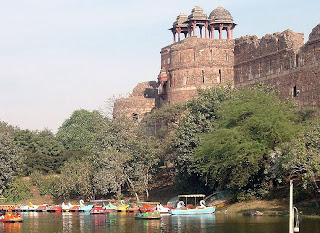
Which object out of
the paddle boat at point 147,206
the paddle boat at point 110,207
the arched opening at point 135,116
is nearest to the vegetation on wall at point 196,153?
the arched opening at point 135,116

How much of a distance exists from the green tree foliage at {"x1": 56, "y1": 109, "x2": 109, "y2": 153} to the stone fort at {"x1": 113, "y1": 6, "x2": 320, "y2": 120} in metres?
9.10

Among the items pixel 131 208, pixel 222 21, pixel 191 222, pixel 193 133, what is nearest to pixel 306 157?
pixel 191 222

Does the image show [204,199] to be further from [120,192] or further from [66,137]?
[66,137]

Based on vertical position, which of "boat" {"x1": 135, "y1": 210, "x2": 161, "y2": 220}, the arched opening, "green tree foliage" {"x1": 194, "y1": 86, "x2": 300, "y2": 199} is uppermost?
the arched opening

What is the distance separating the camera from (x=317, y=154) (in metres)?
36.6

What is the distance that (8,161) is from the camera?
200 ft

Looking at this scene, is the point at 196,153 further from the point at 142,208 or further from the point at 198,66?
the point at 198,66

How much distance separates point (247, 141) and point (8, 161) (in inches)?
1056

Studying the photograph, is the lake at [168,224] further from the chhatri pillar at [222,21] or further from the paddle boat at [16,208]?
the chhatri pillar at [222,21]

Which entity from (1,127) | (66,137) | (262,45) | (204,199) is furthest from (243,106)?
(1,127)

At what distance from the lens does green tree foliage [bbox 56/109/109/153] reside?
267 ft

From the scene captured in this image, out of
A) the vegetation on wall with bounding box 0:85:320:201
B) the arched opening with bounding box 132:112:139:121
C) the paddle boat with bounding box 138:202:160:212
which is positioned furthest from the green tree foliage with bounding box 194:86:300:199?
the arched opening with bounding box 132:112:139:121

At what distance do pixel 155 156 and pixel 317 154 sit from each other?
19.8m

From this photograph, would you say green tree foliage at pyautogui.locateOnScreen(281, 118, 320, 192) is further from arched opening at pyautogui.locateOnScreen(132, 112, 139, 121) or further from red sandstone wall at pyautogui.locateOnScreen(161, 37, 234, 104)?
arched opening at pyautogui.locateOnScreen(132, 112, 139, 121)
